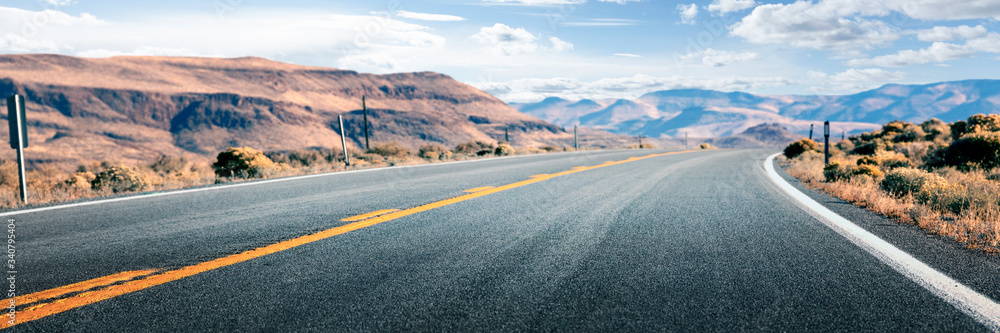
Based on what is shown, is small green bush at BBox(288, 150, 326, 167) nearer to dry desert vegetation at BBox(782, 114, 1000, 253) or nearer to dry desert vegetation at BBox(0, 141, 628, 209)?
dry desert vegetation at BBox(0, 141, 628, 209)

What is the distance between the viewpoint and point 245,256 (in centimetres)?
339

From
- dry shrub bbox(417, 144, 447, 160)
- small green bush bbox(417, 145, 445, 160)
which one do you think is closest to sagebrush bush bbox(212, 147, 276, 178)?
dry shrub bbox(417, 144, 447, 160)

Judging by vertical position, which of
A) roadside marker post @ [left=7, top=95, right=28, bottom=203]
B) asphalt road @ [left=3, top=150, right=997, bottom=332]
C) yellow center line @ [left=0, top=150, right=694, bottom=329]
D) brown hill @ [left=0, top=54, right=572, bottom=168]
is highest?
brown hill @ [left=0, top=54, right=572, bottom=168]

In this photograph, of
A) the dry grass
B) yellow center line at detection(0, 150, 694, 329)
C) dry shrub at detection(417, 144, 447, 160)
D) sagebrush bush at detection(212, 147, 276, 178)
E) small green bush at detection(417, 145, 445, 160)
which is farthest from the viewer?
small green bush at detection(417, 145, 445, 160)

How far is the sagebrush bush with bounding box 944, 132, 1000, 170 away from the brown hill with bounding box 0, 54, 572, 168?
224 ft

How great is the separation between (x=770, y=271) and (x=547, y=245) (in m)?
1.42

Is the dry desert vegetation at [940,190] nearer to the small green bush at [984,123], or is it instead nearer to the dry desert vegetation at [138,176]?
the small green bush at [984,123]

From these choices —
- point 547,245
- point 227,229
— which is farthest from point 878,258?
point 227,229

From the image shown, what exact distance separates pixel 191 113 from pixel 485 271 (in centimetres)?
10310

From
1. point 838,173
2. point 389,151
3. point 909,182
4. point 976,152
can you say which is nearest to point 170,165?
point 389,151

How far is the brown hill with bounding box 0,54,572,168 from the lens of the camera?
244 feet

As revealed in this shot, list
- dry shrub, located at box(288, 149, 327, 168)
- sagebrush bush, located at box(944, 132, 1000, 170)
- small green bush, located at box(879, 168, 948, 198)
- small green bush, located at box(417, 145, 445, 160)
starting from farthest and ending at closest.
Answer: dry shrub, located at box(288, 149, 327, 168), small green bush, located at box(417, 145, 445, 160), sagebrush bush, located at box(944, 132, 1000, 170), small green bush, located at box(879, 168, 948, 198)

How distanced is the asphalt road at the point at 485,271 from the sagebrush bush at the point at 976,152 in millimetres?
9697

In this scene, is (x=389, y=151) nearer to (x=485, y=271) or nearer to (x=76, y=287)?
(x=76, y=287)
